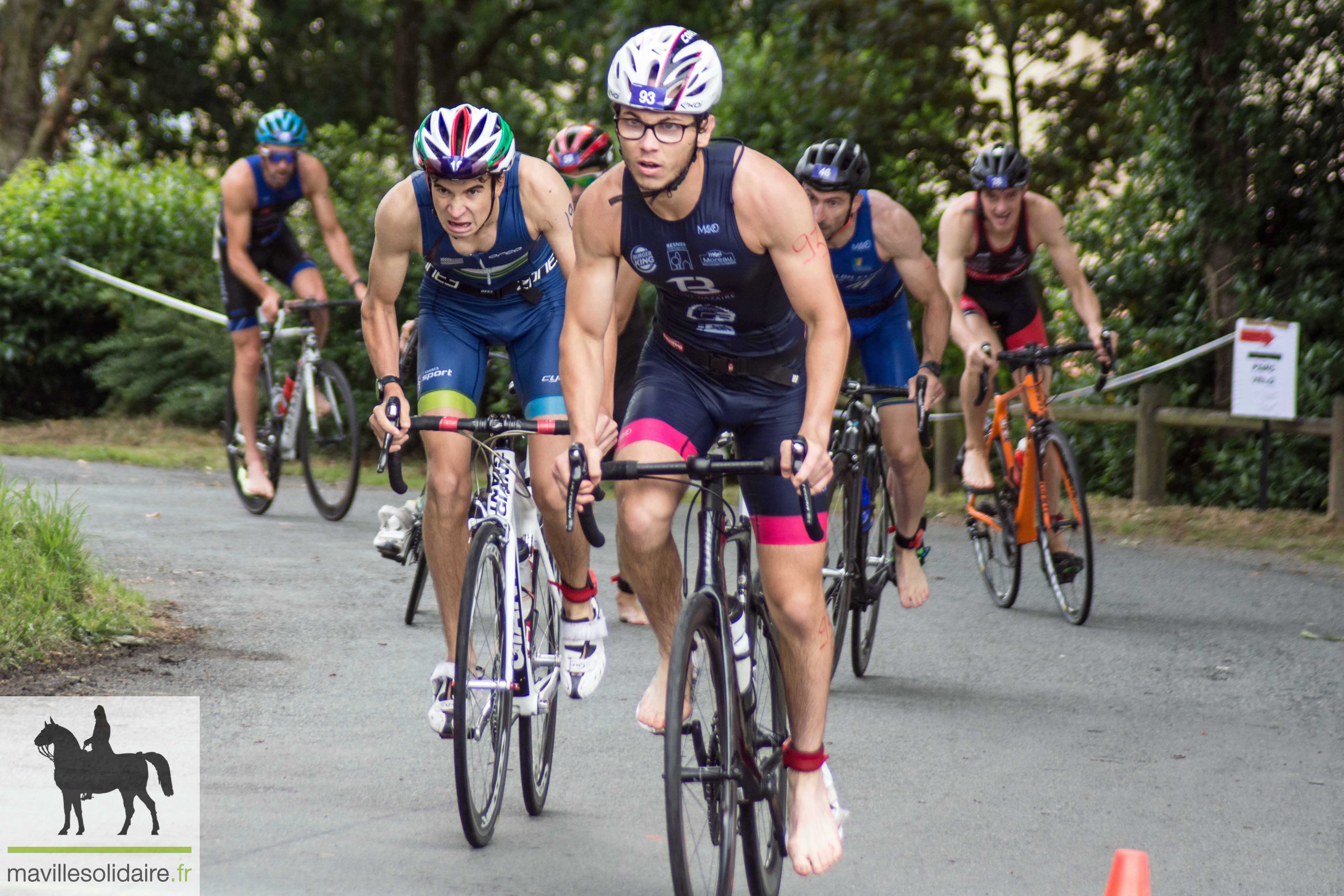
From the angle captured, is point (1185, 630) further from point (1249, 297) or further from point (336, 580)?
point (1249, 297)

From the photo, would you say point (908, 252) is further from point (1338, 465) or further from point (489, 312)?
point (1338, 465)

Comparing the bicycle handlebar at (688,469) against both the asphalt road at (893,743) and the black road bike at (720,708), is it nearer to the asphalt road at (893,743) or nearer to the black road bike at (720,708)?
the black road bike at (720,708)

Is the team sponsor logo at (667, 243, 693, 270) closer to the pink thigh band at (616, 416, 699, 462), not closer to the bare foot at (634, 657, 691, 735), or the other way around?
the pink thigh band at (616, 416, 699, 462)

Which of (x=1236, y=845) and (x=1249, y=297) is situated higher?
(x=1249, y=297)

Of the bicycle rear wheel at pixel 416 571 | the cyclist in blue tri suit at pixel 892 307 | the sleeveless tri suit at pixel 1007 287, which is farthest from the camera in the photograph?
the sleeveless tri suit at pixel 1007 287

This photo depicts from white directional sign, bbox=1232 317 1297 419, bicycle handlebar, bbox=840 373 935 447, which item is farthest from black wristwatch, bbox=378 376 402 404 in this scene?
white directional sign, bbox=1232 317 1297 419

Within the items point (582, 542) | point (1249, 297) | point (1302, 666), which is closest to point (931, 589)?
point (1302, 666)

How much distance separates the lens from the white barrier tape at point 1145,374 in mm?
11891

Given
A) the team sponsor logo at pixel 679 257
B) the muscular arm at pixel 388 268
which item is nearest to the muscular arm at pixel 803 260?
the team sponsor logo at pixel 679 257

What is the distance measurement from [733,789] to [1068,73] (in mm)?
12657

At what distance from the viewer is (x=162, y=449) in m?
13.4

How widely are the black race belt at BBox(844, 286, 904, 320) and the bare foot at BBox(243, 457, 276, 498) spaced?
15.6 ft

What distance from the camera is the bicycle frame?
745cm

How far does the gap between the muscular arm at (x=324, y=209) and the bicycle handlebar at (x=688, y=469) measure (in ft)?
A: 19.1
